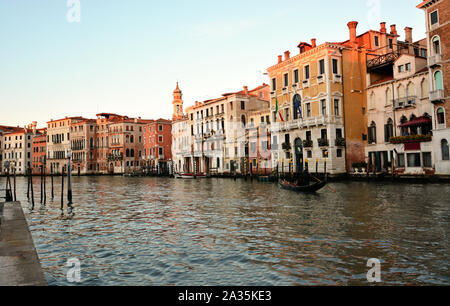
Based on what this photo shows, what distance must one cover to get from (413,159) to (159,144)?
4648cm

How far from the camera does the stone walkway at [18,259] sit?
458 cm

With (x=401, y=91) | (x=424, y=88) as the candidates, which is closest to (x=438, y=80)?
(x=424, y=88)

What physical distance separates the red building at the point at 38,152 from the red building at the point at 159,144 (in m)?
31.7

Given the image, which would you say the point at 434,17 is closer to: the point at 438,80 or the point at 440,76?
the point at 440,76

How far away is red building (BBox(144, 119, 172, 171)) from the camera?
66.1 m

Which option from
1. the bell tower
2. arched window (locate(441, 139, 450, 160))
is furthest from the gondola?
the bell tower

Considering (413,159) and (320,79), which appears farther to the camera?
(320,79)

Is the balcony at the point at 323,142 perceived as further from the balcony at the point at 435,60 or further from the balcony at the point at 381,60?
the balcony at the point at 435,60

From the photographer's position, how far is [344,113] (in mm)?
33469

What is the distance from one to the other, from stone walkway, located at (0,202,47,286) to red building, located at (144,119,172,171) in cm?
5744

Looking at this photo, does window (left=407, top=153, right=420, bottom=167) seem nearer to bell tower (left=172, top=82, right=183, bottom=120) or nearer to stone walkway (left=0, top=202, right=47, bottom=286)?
stone walkway (left=0, top=202, right=47, bottom=286)

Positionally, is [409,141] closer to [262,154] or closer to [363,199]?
Answer: [363,199]
